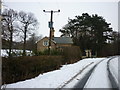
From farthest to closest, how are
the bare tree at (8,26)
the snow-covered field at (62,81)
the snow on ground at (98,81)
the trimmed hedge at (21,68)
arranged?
the bare tree at (8,26)
the snow on ground at (98,81)
the trimmed hedge at (21,68)
the snow-covered field at (62,81)

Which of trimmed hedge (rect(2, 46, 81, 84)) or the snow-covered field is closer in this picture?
the snow-covered field

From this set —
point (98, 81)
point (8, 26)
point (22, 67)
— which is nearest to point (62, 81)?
point (98, 81)

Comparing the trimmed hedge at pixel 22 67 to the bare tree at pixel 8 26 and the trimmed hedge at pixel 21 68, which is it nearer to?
the trimmed hedge at pixel 21 68

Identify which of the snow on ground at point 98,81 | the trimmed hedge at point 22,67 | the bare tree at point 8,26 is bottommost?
the snow on ground at point 98,81

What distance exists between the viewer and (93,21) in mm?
64062

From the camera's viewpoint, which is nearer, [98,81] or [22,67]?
[22,67]

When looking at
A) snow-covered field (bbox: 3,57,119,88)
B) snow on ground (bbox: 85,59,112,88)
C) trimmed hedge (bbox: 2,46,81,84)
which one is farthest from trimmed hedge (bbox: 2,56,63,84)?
snow on ground (bbox: 85,59,112,88)

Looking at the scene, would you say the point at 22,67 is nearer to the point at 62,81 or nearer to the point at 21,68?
the point at 21,68

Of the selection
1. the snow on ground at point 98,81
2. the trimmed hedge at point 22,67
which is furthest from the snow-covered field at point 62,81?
the trimmed hedge at point 22,67

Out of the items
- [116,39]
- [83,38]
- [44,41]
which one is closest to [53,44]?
[44,41]

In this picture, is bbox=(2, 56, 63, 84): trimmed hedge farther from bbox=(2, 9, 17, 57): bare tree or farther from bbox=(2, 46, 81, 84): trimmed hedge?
bbox=(2, 9, 17, 57): bare tree

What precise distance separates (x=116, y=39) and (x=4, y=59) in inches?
3017

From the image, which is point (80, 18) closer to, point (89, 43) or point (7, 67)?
point (89, 43)

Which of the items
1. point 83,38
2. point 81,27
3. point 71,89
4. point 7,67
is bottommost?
point 71,89
